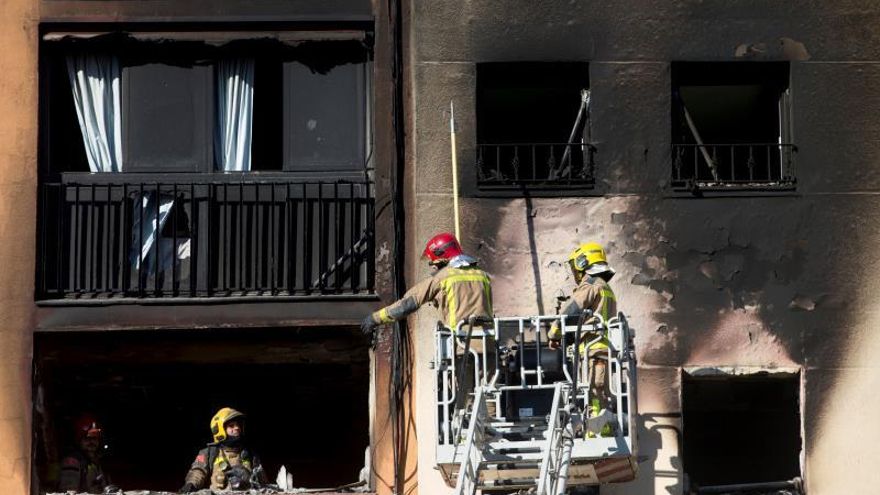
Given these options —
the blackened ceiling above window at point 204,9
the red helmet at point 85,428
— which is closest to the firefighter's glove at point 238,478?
the red helmet at point 85,428

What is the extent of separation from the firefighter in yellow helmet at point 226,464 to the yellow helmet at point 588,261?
3.77 meters

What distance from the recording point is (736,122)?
22.8m

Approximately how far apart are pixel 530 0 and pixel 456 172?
1.86 metres

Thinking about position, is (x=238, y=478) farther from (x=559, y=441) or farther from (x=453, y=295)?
(x=559, y=441)

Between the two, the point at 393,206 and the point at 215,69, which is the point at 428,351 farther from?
the point at 215,69

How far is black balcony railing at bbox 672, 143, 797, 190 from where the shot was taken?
21.3 meters

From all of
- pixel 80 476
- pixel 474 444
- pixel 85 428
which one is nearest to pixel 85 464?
pixel 80 476

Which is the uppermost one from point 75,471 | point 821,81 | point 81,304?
point 821,81

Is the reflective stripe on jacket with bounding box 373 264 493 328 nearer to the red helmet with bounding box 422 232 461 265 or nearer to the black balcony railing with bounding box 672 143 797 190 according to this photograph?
the red helmet with bounding box 422 232 461 265

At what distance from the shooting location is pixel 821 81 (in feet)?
70.4

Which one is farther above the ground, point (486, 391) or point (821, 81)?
point (821, 81)

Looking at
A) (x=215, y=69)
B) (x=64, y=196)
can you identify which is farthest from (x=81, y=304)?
(x=215, y=69)

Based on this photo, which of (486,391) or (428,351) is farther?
(428,351)

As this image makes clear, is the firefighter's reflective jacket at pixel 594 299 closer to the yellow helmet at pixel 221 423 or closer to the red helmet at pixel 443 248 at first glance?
the red helmet at pixel 443 248
